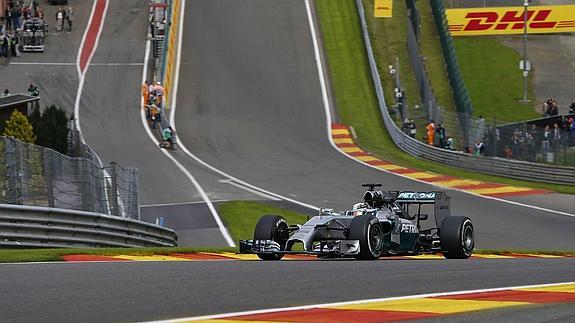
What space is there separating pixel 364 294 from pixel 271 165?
1229 inches

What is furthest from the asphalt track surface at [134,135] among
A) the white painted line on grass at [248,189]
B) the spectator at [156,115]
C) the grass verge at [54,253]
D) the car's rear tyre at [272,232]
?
the car's rear tyre at [272,232]

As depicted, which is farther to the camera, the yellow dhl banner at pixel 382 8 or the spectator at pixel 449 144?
the yellow dhl banner at pixel 382 8

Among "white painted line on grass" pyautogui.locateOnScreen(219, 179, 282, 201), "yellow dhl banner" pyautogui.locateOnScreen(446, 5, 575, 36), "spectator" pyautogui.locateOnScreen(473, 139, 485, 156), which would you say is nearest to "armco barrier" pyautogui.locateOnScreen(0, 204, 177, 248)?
"white painted line on grass" pyautogui.locateOnScreen(219, 179, 282, 201)

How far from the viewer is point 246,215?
32625 millimetres

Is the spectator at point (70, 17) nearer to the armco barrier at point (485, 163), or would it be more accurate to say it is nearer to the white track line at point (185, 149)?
the white track line at point (185, 149)

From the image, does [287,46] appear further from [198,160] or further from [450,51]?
[198,160]

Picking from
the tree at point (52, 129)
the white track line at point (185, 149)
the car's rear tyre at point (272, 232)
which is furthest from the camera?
the tree at point (52, 129)

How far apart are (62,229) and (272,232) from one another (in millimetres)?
4886

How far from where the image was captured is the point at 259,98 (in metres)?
52.6

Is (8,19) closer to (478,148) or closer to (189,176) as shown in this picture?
(189,176)

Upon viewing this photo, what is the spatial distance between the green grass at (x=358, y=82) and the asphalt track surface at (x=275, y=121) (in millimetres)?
1133

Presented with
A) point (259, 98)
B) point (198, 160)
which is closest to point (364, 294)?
point (198, 160)

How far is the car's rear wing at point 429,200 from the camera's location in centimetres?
1881

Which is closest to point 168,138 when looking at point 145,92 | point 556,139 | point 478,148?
point 145,92
